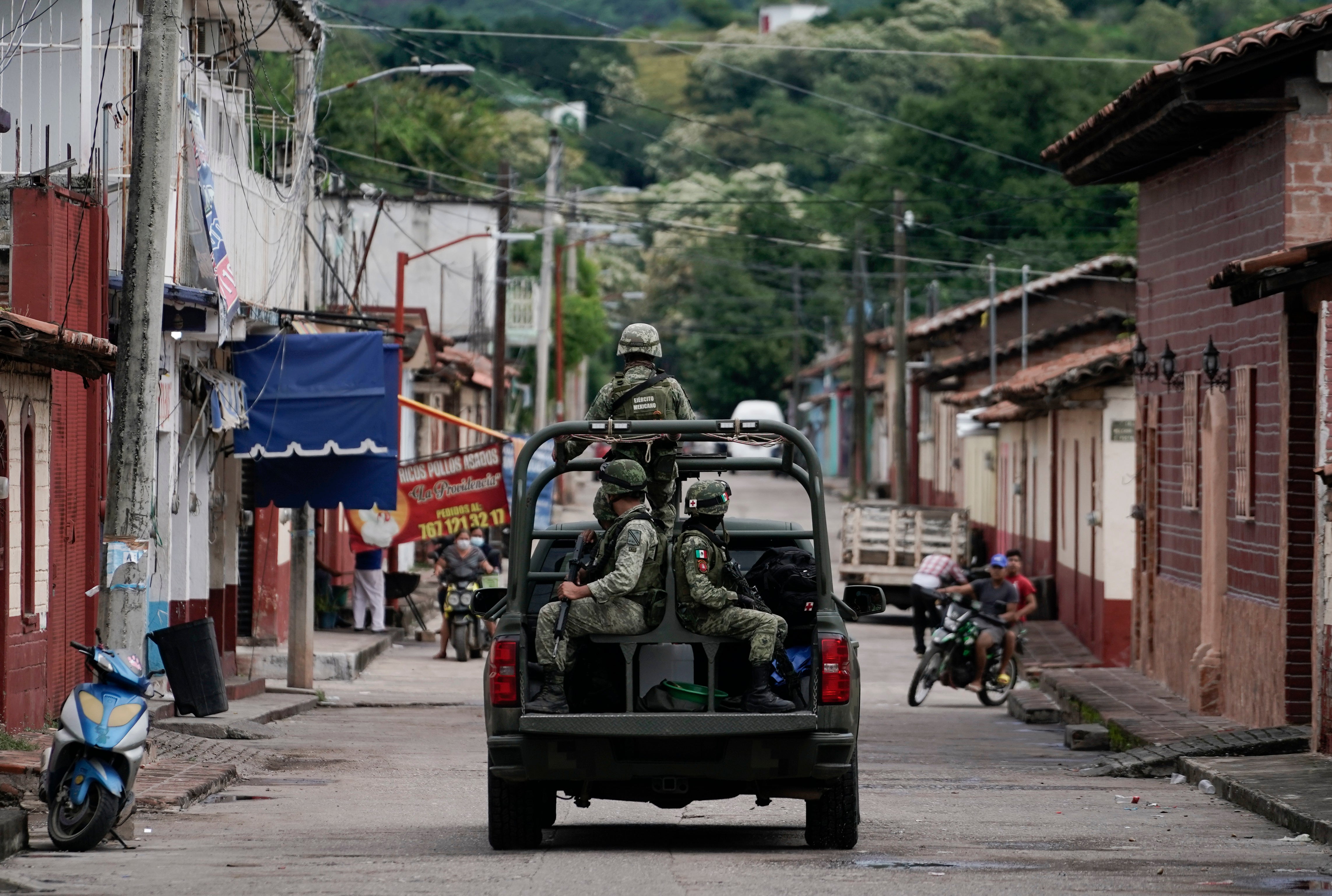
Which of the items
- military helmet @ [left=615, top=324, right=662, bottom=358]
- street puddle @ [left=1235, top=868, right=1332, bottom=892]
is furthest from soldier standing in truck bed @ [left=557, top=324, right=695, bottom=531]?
street puddle @ [left=1235, top=868, right=1332, bottom=892]

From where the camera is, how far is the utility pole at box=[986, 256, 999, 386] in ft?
119

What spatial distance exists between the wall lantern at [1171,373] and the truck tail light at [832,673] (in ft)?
40.5

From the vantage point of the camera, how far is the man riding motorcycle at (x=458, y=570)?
86.2ft

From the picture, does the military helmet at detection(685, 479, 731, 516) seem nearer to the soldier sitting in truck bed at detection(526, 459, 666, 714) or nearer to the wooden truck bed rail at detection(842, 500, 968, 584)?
the soldier sitting in truck bed at detection(526, 459, 666, 714)

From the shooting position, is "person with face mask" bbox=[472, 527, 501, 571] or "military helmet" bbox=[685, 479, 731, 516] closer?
"military helmet" bbox=[685, 479, 731, 516]

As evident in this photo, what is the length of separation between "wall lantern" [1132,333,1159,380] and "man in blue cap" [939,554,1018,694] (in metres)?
2.62

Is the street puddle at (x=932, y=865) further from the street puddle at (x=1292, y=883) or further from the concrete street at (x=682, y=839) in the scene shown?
the street puddle at (x=1292, y=883)

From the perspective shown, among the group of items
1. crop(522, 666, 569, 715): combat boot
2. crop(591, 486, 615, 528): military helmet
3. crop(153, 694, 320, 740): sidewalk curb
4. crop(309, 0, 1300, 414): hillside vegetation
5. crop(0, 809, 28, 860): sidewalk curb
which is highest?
crop(309, 0, 1300, 414): hillside vegetation

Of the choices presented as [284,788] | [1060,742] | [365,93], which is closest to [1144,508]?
[1060,742]

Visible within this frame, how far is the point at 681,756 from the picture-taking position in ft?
31.2

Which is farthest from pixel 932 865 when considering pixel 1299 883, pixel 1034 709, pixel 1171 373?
pixel 1171 373

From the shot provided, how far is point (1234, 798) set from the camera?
43.9 ft

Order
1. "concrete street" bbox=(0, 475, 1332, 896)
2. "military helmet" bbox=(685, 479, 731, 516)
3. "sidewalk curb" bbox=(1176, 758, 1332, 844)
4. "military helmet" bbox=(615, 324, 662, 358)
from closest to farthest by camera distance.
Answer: "concrete street" bbox=(0, 475, 1332, 896) → "military helmet" bbox=(685, 479, 731, 516) → "military helmet" bbox=(615, 324, 662, 358) → "sidewalk curb" bbox=(1176, 758, 1332, 844)

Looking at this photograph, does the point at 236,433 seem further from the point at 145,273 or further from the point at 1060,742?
the point at 1060,742
